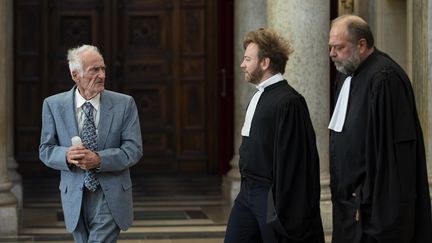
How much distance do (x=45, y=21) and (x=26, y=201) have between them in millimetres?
3759

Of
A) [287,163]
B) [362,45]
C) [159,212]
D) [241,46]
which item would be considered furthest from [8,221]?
[362,45]

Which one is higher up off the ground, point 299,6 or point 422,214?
point 299,6

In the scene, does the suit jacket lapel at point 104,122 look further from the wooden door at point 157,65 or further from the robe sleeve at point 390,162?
the wooden door at point 157,65

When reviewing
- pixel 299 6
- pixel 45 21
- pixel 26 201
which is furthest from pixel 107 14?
pixel 299 6

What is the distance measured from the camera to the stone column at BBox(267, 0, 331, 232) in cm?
1084

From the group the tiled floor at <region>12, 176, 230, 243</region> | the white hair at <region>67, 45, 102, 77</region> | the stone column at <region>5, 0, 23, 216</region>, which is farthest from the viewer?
the stone column at <region>5, 0, 23, 216</region>

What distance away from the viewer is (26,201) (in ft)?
47.6

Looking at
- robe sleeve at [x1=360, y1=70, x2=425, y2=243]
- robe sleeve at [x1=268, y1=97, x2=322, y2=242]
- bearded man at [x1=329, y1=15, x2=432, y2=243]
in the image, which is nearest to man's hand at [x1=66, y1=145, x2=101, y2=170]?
robe sleeve at [x1=268, y1=97, x2=322, y2=242]

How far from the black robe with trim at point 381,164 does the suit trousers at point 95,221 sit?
4.27ft

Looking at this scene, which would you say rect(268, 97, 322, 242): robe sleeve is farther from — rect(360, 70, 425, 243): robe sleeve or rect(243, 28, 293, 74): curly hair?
rect(360, 70, 425, 243): robe sleeve

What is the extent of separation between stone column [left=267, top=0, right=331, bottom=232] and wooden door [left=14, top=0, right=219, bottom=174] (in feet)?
21.8

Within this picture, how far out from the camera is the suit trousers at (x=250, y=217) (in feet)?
21.2

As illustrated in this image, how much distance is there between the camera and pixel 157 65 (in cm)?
1762

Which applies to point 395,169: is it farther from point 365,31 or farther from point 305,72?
point 305,72
